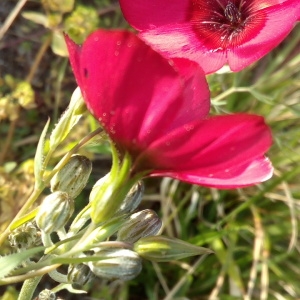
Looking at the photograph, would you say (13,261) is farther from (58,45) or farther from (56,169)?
(58,45)

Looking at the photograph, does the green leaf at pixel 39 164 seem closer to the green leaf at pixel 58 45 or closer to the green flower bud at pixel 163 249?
the green flower bud at pixel 163 249

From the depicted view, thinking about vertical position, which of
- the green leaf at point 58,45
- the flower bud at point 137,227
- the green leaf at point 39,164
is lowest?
the green leaf at point 58,45

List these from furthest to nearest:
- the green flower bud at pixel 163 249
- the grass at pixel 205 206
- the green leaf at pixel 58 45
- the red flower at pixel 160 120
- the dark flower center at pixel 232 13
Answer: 1. the grass at pixel 205 206
2. the green leaf at pixel 58 45
3. the dark flower center at pixel 232 13
4. the green flower bud at pixel 163 249
5. the red flower at pixel 160 120

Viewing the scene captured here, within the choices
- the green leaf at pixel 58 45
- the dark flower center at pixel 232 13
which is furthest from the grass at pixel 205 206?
the dark flower center at pixel 232 13

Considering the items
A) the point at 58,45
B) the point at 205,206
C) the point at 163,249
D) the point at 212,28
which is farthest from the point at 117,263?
the point at 205,206

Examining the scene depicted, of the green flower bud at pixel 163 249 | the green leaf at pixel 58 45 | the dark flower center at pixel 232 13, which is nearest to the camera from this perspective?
the green flower bud at pixel 163 249

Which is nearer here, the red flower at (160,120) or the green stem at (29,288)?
the red flower at (160,120)
